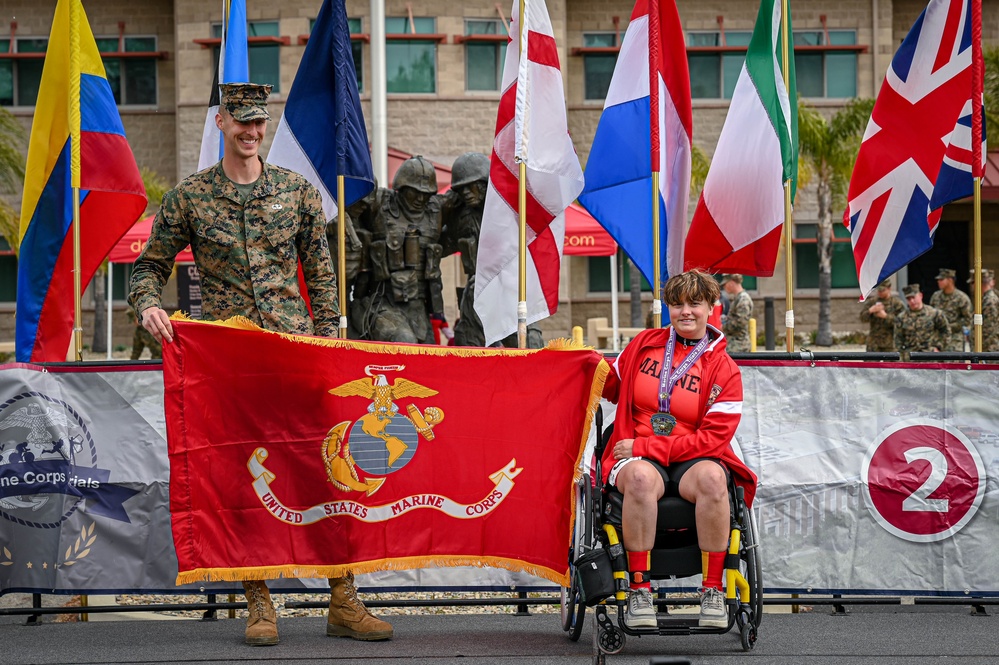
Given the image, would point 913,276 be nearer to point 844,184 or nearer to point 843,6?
point 844,184

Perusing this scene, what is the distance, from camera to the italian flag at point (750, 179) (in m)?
8.41

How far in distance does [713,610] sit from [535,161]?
346cm

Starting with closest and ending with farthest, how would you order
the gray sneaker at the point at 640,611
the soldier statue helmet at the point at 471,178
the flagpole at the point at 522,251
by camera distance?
the gray sneaker at the point at 640,611 < the flagpole at the point at 522,251 < the soldier statue helmet at the point at 471,178

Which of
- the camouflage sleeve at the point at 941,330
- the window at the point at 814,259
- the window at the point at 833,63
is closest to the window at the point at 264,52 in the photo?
the window at the point at 833,63

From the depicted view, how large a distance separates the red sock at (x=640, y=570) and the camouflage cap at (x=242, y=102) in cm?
249

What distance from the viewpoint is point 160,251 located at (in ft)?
19.9

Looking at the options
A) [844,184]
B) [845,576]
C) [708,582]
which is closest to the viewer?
[708,582]

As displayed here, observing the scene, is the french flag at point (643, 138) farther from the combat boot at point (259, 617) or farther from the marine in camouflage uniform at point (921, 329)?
the marine in camouflage uniform at point (921, 329)

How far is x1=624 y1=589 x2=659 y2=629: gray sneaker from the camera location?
17.7 feet

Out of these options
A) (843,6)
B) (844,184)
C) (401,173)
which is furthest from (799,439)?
(843,6)

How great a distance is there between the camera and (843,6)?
106 ft

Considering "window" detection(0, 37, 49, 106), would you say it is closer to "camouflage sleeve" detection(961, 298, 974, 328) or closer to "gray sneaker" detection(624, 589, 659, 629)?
"camouflage sleeve" detection(961, 298, 974, 328)

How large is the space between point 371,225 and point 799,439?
4551mm

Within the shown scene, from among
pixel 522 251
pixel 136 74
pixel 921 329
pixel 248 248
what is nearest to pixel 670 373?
pixel 248 248
